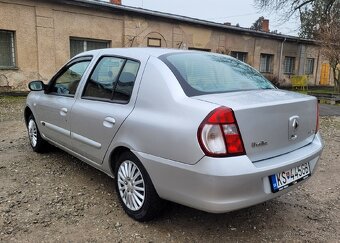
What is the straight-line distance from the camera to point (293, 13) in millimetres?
26906

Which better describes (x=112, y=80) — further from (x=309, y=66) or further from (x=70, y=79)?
(x=309, y=66)

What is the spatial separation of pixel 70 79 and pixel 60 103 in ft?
1.14

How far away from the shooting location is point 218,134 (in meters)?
2.43

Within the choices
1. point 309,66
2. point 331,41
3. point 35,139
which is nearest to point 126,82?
point 35,139

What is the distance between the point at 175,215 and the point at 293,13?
27382 mm

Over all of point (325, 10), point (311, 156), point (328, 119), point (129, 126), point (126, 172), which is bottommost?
point (328, 119)

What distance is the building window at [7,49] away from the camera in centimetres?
1285

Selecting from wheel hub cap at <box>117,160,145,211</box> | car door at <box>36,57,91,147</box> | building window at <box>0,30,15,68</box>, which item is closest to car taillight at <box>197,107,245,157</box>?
wheel hub cap at <box>117,160,145,211</box>

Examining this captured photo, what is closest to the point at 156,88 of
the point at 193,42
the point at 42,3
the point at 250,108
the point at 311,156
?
the point at 250,108

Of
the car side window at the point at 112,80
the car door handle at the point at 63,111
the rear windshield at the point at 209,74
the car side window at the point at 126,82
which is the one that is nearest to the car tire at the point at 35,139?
the car door handle at the point at 63,111

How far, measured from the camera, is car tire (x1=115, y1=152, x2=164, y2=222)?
9.56 ft

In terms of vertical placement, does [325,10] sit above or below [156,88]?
above

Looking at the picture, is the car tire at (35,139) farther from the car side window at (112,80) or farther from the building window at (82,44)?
the building window at (82,44)

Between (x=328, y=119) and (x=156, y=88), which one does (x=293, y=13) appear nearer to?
(x=328, y=119)
